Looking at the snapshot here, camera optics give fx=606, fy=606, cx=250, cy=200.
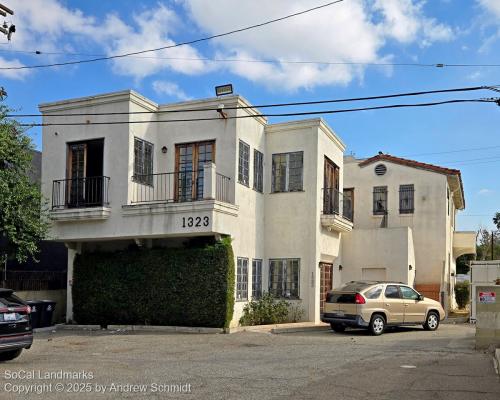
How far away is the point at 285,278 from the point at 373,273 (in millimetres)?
5103

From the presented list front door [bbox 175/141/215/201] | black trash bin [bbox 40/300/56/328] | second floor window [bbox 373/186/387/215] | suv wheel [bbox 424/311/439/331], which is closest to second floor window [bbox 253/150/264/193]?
front door [bbox 175/141/215/201]

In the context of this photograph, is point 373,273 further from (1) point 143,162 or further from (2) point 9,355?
(2) point 9,355

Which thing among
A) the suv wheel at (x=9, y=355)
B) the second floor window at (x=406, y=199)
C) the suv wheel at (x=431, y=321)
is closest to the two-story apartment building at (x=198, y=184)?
the suv wheel at (x=431, y=321)

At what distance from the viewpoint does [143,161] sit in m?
19.8

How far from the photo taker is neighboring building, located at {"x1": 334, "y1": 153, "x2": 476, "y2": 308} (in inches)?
955

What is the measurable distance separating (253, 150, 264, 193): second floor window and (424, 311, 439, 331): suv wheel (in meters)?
6.96

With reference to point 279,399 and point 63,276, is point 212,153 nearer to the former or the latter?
point 63,276

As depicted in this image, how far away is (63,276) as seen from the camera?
22.0 metres

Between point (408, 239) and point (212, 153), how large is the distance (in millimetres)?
9253

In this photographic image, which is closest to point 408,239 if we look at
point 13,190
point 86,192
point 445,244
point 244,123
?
point 445,244

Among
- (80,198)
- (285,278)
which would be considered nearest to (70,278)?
(80,198)

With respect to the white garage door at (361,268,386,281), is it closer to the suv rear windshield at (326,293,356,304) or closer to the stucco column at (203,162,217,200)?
the suv rear windshield at (326,293,356,304)

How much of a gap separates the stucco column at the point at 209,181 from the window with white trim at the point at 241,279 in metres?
2.60

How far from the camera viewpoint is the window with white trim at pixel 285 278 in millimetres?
20594
